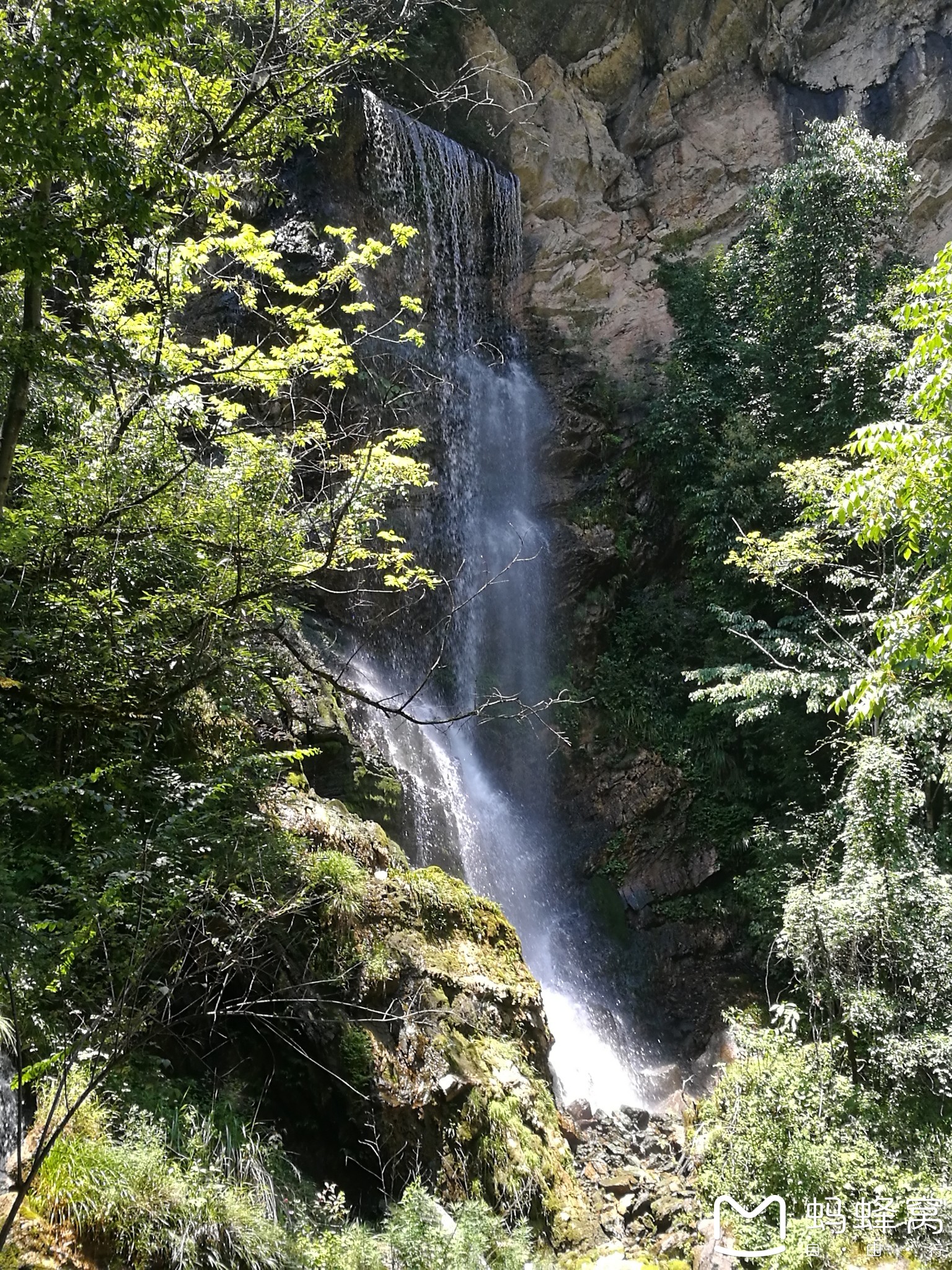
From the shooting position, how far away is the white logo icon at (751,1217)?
4.49 m

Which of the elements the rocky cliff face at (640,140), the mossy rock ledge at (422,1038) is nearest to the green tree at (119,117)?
the mossy rock ledge at (422,1038)

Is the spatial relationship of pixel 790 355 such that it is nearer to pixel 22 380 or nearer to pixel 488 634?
pixel 488 634

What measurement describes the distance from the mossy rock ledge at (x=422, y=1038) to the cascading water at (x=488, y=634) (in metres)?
2.32

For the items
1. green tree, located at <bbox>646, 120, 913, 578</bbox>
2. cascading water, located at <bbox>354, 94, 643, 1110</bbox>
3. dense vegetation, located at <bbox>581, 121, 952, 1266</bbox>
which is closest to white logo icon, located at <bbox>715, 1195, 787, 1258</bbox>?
dense vegetation, located at <bbox>581, 121, 952, 1266</bbox>

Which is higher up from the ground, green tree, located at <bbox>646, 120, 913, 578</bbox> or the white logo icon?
green tree, located at <bbox>646, 120, 913, 578</bbox>

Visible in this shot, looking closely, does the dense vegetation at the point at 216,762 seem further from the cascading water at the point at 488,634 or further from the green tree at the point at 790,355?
the green tree at the point at 790,355

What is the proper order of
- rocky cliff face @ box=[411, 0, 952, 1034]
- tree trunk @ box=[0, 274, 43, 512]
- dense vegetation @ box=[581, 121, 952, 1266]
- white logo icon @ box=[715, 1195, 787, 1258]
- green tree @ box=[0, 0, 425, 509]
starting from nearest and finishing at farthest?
green tree @ box=[0, 0, 425, 509] < tree trunk @ box=[0, 274, 43, 512] < white logo icon @ box=[715, 1195, 787, 1258] < dense vegetation @ box=[581, 121, 952, 1266] < rocky cliff face @ box=[411, 0, 952, 1034]

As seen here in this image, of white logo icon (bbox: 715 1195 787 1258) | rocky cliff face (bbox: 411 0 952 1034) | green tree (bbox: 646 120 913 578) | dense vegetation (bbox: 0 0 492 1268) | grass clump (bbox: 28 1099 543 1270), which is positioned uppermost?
rocky cliff face (bbox: 411 0 952 1034)

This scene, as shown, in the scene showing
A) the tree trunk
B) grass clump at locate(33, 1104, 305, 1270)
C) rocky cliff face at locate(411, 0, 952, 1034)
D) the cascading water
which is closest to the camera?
grass clump at locate(33, 1104, 305, 1270)

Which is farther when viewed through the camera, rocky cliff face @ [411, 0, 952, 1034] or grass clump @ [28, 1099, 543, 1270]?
rocky cliff face @ [411, 0, 952, 1034]

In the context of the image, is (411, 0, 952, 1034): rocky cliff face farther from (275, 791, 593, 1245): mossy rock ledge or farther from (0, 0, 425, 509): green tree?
(0, 0, 425, 509): green tree

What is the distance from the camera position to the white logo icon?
4492 mm

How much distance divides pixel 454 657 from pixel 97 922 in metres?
9.32

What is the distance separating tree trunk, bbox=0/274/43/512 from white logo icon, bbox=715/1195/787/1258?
17.9 feet
